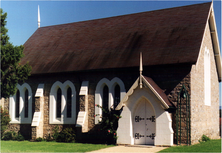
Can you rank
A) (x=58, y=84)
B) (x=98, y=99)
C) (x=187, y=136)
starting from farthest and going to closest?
1. (x=58, y=84)
2. (x=98, y=99)
3. (x=187, y=136)

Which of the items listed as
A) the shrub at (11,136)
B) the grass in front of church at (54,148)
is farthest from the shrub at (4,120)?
the grass in front of church at (54,148)

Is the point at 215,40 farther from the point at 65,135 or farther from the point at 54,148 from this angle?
the point at 54,148

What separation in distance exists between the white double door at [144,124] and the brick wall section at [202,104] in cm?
262

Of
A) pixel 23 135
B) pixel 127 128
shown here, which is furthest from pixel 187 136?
pixel 23 135

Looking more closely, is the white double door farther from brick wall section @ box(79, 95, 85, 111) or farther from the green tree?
the green tree

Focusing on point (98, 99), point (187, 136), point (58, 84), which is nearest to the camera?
point (187, 136)

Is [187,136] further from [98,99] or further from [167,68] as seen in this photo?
[98,99]

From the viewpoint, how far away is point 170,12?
1072 inches

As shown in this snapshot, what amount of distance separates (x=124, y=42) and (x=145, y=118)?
6.76 m

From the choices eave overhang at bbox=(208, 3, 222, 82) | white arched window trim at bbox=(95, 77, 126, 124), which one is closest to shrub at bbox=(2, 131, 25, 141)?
white arched window trim at bbox=(95, 77, 126, 124)

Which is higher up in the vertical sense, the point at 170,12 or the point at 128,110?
the point at 170,12

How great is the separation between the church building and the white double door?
0.06 metres

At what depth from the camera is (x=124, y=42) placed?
25.2 m

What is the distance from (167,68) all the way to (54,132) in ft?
32.8
